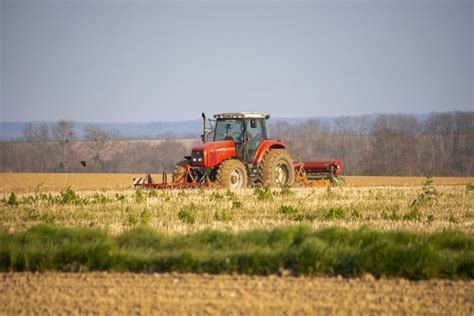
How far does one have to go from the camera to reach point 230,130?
26.1 meters

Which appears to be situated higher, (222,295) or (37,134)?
Result: (37,134)

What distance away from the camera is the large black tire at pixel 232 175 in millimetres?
24734

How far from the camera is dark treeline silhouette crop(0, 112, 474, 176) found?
2468 inches

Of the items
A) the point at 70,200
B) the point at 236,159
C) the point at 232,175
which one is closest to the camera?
the point at 70,200

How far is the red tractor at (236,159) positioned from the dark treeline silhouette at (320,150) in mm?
35381

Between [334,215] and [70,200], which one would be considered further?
[70,200]

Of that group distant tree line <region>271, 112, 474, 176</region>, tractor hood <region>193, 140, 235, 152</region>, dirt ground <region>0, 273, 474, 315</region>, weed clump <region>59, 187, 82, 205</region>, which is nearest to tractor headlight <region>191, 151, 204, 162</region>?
tractor hood <region>193, 140, 235, 152</region>

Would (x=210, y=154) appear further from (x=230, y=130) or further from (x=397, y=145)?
(x=397, y=145)

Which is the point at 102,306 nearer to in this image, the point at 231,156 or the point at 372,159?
the point at 231,156

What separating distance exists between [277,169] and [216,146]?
256cm

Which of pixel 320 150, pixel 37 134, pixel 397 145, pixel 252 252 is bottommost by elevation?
pixel 320 150

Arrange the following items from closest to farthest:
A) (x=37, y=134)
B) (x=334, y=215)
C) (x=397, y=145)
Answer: (x=334, y=215), (x=397, y=145), (x=37, y=134)

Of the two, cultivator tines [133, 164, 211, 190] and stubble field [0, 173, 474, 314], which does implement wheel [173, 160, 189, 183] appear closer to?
cultivator tines [133, 164, 211, 190]

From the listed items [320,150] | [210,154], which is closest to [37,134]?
[320,150]
